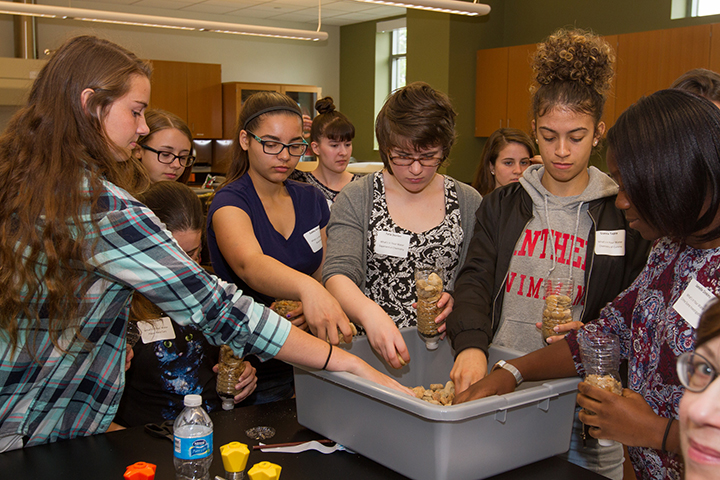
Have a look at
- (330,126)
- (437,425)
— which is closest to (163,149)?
(330,126)

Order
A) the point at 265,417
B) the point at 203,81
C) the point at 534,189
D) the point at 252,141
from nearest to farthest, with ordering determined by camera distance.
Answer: the point at 265,417 < the point at 534,189 < the point at 252,141 < the point at 203,81

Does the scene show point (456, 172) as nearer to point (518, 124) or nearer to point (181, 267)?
point (518, 124)

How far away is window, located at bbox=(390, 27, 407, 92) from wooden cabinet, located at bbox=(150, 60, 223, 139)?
8.85 feet

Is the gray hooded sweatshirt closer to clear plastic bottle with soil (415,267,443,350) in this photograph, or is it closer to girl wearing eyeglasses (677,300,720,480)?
clear plastic bottle with soil (415,267,443,350)

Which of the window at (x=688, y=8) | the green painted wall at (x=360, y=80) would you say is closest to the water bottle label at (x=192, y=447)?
the window at (x=688, y=8)

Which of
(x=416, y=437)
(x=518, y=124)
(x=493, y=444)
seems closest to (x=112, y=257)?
(x=416, y=437)

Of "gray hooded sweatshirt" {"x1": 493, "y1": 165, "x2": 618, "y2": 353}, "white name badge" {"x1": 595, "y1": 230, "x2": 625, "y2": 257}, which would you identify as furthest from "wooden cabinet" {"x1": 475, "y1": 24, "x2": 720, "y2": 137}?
"white name badge" {"x1": 595, "y1": 230, "x2": 625, "y2": 257}

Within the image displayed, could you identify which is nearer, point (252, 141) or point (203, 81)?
point (252, 141)

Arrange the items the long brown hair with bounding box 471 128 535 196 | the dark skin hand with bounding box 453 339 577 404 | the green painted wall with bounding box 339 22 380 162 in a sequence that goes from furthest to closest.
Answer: the green painted wall with bounding box 339 22 380 162, the long brown hair with bounding box 471 128 535 196, the dark skin hand with bounding box 453 339 577 404

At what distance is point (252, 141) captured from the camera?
7.00 ft

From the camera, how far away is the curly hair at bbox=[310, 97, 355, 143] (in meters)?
3.78

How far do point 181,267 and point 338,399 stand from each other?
0.41 m

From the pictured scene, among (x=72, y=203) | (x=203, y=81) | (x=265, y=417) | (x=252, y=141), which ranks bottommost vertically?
(x=265, y=417)

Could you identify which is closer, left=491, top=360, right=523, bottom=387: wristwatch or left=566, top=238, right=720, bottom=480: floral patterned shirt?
left=566, top=238, right=720, bottom=480: floral patterned shirt
